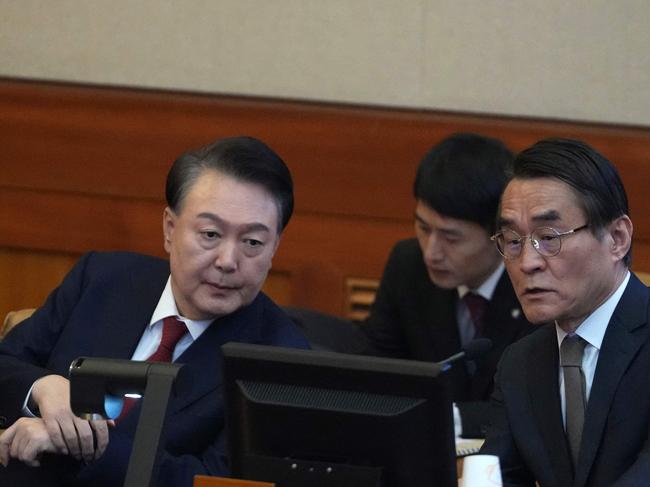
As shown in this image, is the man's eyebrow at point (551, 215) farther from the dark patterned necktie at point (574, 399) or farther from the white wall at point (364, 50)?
the white wall at point (364, 50)

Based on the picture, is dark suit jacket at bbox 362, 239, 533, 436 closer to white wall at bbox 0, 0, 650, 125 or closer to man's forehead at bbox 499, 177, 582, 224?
white wall at bbox 0, 0, 650, 125

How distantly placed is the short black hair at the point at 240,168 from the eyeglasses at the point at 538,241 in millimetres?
543

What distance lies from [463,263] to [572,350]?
1.29 m

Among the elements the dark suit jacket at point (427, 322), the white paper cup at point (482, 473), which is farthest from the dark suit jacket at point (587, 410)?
the dark suit jacket at point (427, 322)

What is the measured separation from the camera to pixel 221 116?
16.2ft

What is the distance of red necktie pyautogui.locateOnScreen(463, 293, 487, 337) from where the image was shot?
4.16 meters

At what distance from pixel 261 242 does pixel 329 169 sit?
1.92 m

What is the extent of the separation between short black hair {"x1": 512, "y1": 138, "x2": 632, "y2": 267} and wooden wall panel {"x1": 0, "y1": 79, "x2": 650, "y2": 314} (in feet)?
6.39

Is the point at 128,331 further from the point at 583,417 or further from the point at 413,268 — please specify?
the point at 413,268

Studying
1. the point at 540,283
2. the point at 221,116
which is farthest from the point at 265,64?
the point at 540,283

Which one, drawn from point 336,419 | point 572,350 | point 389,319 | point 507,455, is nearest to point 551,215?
point 572,350

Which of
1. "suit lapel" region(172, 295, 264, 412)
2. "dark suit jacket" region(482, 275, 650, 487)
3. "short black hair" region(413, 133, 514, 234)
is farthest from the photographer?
"short black hair" region(413, 133, 514, 234)

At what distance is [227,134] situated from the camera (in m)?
4.91

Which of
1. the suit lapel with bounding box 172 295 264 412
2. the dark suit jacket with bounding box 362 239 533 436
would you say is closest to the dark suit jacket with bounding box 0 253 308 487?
the suit lapel with bounding box 172 295 264 412
